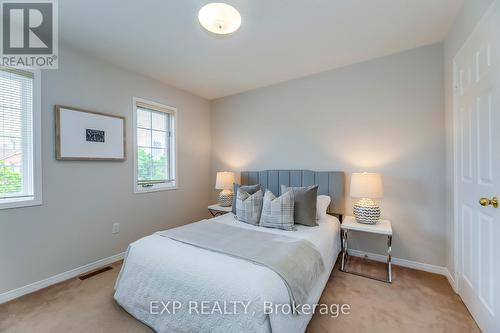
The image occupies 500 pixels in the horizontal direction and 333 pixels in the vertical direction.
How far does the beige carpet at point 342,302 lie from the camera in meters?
1.59

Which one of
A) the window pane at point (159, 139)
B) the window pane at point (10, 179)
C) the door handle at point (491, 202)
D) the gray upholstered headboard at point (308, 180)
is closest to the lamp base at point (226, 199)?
the gray upholstered headboard at point (308, 180)

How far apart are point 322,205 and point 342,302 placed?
3.37 ft

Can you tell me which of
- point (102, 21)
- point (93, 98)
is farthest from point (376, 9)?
point (93, 98)

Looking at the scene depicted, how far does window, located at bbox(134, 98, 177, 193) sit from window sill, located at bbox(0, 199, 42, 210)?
39.9 inches

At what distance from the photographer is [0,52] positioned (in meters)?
1.94

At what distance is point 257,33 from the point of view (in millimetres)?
2109

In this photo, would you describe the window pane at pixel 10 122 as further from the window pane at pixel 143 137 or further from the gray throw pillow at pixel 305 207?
the gray throw pillow at pixel 305 207

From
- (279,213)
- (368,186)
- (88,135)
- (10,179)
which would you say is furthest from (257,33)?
(10,179)

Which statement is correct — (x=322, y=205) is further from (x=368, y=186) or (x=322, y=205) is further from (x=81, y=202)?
(x=81, y=202)

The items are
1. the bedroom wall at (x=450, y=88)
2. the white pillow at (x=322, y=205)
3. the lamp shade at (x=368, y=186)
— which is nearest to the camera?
the bedroom wall at (x=450, y=88)

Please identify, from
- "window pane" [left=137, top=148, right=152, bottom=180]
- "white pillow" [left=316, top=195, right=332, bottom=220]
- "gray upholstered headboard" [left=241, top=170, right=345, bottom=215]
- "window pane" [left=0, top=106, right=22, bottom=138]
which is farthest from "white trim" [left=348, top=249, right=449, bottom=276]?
"window pane" [left=0, top=106, right=22, bottom=138]

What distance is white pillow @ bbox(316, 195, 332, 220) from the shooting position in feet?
8.36

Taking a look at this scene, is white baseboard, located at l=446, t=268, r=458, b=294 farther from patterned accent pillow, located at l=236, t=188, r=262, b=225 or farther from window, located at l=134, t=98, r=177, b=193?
window, located at l=134, t=98, r=177, b=193

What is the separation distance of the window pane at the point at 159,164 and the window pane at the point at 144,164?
0.28 ft
